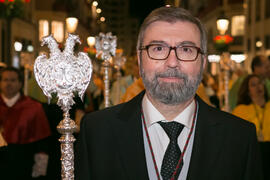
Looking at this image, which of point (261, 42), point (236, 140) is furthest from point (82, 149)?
Result: point (261, 42)

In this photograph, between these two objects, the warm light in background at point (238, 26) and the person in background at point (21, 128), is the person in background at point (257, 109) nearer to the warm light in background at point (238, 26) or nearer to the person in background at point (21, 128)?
the person in background at point (21, 128)

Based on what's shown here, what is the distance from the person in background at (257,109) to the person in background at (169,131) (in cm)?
358

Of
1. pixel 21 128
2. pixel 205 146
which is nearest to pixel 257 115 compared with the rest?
pixel 21 128

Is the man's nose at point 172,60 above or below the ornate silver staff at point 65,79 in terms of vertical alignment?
above

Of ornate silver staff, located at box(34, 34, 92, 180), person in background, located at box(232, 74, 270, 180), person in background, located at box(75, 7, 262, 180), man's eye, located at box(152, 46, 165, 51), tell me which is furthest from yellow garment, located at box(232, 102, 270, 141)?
ornate silver staff, located at box(34, 34, 92, 180)

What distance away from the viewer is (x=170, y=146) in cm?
260

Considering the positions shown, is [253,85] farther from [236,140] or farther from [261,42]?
[261,42]

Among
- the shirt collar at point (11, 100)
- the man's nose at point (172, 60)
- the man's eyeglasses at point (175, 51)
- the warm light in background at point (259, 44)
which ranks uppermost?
the warm light in background at point (259, 44)

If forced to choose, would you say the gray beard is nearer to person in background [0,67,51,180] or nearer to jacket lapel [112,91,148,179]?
jacket lapel [112,91,148,179]

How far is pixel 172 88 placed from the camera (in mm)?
2543

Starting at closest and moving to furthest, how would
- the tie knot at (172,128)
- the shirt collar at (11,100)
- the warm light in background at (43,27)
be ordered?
the tie knot at (172,128) → the shirt collar at (11,100) → the warm light in background at (43,27)

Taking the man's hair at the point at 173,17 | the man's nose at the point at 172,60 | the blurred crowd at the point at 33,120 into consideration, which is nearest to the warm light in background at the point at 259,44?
the blurred crowd at the point at 33,120

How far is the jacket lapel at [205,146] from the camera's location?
8.29 ft

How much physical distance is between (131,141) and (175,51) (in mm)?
560
